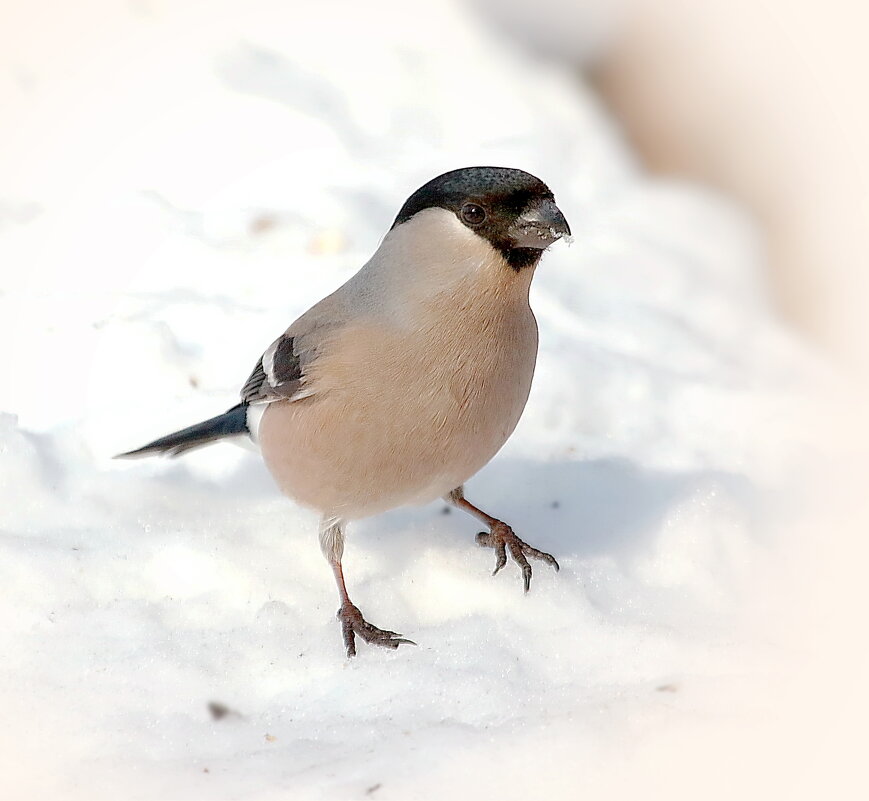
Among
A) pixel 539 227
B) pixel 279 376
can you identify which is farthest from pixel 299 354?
pixel 539 227

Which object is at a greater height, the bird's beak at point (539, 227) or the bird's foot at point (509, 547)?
the bird's beak at point (539, 227)

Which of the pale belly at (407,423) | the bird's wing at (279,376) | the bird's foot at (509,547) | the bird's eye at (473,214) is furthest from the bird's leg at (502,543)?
the bird's eye at (473,214)

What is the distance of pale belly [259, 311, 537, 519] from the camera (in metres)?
3.26

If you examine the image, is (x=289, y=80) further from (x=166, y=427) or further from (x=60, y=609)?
(x=60, y=609)

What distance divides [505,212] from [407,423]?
2.35 ft

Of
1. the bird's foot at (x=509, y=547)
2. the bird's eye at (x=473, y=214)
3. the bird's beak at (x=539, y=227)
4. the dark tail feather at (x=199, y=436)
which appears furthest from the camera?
the dark tail feather at (x=199, y=436)

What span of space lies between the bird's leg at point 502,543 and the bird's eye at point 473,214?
114 centimetres

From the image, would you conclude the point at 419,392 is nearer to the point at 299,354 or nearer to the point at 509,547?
the point at 299,354

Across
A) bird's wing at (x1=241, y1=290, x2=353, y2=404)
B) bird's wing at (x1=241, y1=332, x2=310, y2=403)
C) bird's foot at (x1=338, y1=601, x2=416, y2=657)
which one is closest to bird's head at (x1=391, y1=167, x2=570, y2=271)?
bird's wing at (x1=241, y1=290, x2=353, y2=404)

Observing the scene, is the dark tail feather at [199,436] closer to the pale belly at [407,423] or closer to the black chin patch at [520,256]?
the pale belly at [407,423]

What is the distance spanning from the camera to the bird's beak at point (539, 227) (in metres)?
3.04

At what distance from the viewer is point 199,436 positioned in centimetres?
412

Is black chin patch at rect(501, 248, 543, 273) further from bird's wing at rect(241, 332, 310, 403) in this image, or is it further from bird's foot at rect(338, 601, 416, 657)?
bird's foot at rect(338, 601, 416, 657)

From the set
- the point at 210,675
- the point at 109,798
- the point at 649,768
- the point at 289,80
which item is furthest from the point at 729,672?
the point at 289,80
